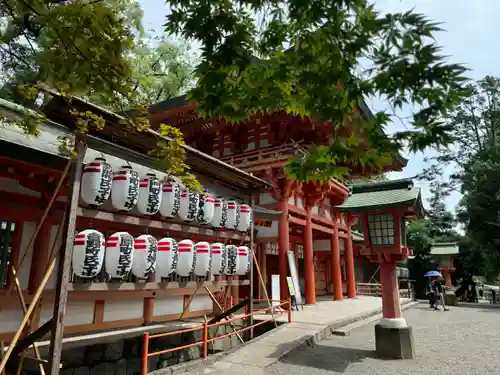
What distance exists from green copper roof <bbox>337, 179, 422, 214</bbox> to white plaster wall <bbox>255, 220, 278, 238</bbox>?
161 inches

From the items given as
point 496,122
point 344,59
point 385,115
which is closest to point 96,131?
point 344,59

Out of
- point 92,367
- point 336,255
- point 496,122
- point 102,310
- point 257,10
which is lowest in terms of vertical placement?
point 92,367

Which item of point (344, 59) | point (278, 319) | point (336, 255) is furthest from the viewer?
point (336, 255)

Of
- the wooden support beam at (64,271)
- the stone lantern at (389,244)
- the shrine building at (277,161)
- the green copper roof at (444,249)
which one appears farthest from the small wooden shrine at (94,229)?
the green copper roof at (444,249)

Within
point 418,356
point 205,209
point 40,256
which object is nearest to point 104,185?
point 205,209

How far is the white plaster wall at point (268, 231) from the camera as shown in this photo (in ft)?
43.2

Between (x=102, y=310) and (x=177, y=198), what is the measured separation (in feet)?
11.1

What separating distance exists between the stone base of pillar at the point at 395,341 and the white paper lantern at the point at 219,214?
13.2 ft

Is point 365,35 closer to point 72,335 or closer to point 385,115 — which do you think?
point 385,115

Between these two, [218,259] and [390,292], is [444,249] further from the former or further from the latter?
[218,259]

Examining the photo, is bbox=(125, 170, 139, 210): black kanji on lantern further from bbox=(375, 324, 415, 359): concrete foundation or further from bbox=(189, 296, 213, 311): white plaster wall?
bbox=(375, 324, 415, 359): concrete foundation

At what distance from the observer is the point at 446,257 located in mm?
23562

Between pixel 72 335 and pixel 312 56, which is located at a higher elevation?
pixel 312 56

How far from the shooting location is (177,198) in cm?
661
